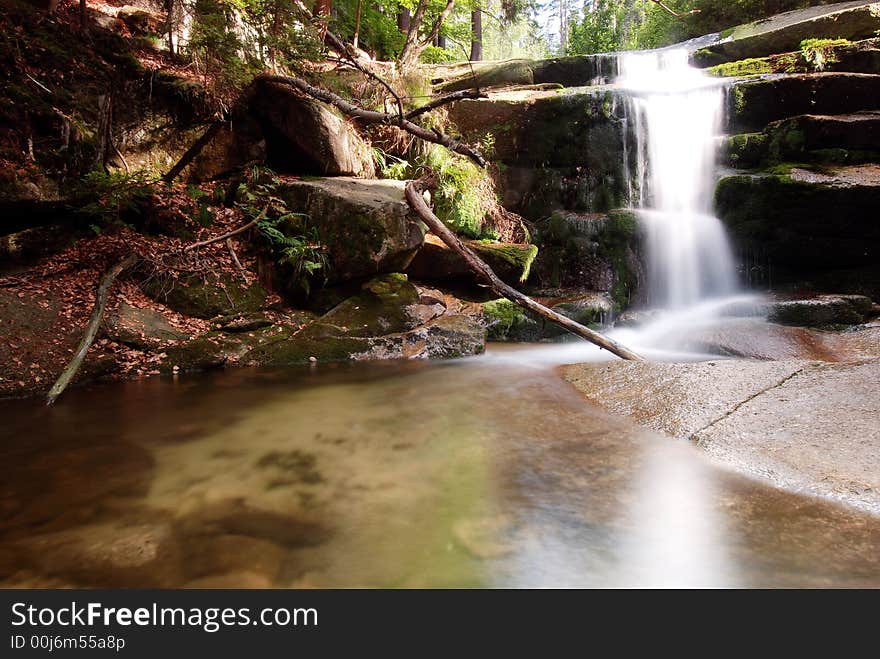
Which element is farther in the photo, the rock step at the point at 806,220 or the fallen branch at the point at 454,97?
the rock step at the point at 806,220

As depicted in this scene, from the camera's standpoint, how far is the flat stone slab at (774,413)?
2.58m

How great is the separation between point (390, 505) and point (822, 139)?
10.2 m

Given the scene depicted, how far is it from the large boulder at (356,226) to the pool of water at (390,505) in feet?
10.0

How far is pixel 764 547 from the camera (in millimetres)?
2025

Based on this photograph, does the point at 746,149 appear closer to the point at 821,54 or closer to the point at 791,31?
the point at 821,54

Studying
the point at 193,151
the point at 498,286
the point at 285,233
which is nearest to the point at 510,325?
the point at 498,286

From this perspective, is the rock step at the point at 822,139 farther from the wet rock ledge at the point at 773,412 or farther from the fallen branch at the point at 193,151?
the fallen branch at the point at 193,151

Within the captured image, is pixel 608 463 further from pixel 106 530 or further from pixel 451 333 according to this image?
pixel 451 333

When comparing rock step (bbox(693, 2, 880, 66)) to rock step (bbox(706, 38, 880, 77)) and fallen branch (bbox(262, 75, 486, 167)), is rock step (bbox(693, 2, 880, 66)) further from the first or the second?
fallen branch (bbox(262, 75, 486, 167))

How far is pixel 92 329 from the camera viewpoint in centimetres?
473


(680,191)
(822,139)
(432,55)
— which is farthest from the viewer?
(432,55)

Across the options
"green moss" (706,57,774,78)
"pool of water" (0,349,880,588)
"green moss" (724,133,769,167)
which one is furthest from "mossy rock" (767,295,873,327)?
"green moss" (706,57,774,78)

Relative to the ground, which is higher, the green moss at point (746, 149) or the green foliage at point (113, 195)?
the green moss at point (746, 149)

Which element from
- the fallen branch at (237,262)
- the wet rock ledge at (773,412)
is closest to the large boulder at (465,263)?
the fallen branch at (237,262)
